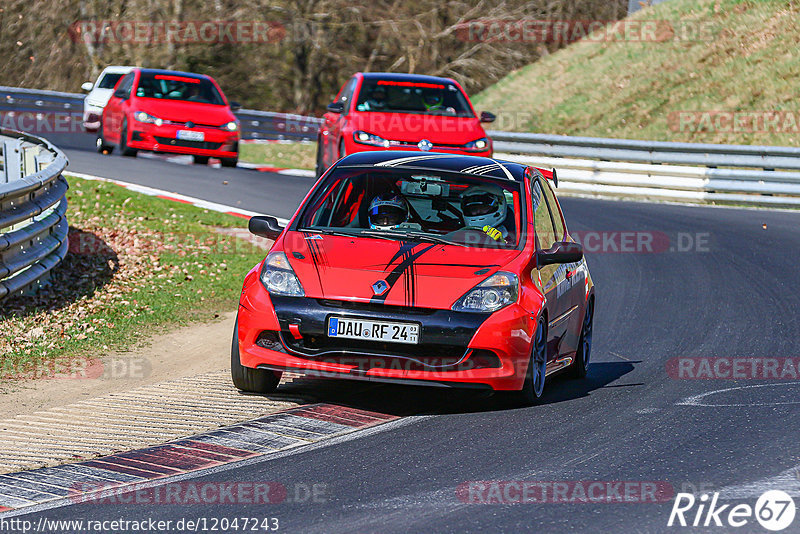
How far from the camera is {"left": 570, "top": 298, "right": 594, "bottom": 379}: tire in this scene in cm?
912

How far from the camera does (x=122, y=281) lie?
12.3 m

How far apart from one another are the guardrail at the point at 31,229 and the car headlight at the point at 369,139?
499cm

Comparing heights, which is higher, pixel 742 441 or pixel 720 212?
pixel 742 441

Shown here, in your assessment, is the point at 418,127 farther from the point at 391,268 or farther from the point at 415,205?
the point at 391,268

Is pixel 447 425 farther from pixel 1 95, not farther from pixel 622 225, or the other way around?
pixel 1 95

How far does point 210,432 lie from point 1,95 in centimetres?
3508

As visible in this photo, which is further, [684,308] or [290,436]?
[684,308]

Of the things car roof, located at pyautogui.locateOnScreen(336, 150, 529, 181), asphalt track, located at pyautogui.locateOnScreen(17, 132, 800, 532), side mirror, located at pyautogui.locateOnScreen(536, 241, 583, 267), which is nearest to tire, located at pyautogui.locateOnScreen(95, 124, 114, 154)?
asphalt track, located at pyautogui.locateOnScreen(17, 132, 800, 532)

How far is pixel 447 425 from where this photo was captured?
7.19 m

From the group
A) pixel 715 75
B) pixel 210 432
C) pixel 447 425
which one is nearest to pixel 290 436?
pixel 210 432

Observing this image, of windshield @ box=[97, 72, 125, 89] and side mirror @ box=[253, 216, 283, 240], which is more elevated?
side mirror @ box=[253, 216, 283, 240]

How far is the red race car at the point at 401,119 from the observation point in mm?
17453

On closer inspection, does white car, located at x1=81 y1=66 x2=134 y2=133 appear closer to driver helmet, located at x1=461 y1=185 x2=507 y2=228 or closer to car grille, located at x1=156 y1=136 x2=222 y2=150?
car grille, located at x1=156 y1=136 x2=222 y2=150

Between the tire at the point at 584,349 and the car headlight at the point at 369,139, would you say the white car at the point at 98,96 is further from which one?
the tire at the point at 584,349
